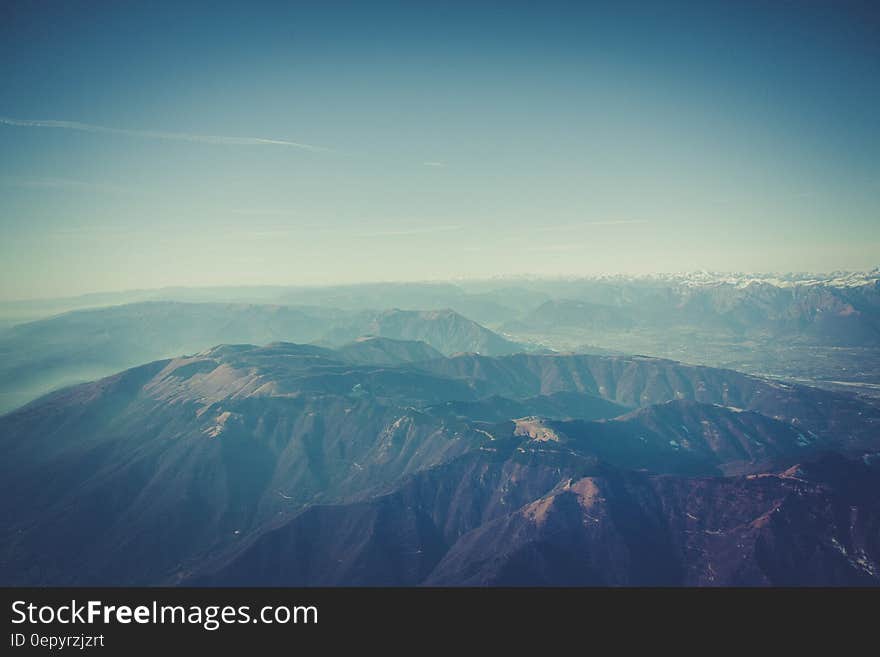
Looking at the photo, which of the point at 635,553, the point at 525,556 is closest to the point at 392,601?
the point at 525,556

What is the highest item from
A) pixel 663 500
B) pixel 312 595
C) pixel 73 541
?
pixel 312 595

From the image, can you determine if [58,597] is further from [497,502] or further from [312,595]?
[497,502]

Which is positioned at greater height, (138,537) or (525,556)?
(525,556)

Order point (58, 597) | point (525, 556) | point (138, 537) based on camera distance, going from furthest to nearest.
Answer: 1. point (138, 537)
2. point (525, 556)
3. point (58, 597)

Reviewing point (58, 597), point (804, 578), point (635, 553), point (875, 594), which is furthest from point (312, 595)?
point (804, 578)

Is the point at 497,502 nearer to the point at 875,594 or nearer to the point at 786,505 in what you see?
the point at 786,505

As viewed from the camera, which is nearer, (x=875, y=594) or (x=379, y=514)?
(x=875, y=594)

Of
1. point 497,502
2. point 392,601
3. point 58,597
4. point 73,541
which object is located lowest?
point 73,541

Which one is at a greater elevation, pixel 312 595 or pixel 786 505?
pixel 312 595

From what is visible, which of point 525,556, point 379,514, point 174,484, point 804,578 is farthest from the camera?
point 174,484

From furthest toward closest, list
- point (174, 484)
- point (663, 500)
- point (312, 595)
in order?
point (174, 484) → point (663, 500) → point (312, 595)
